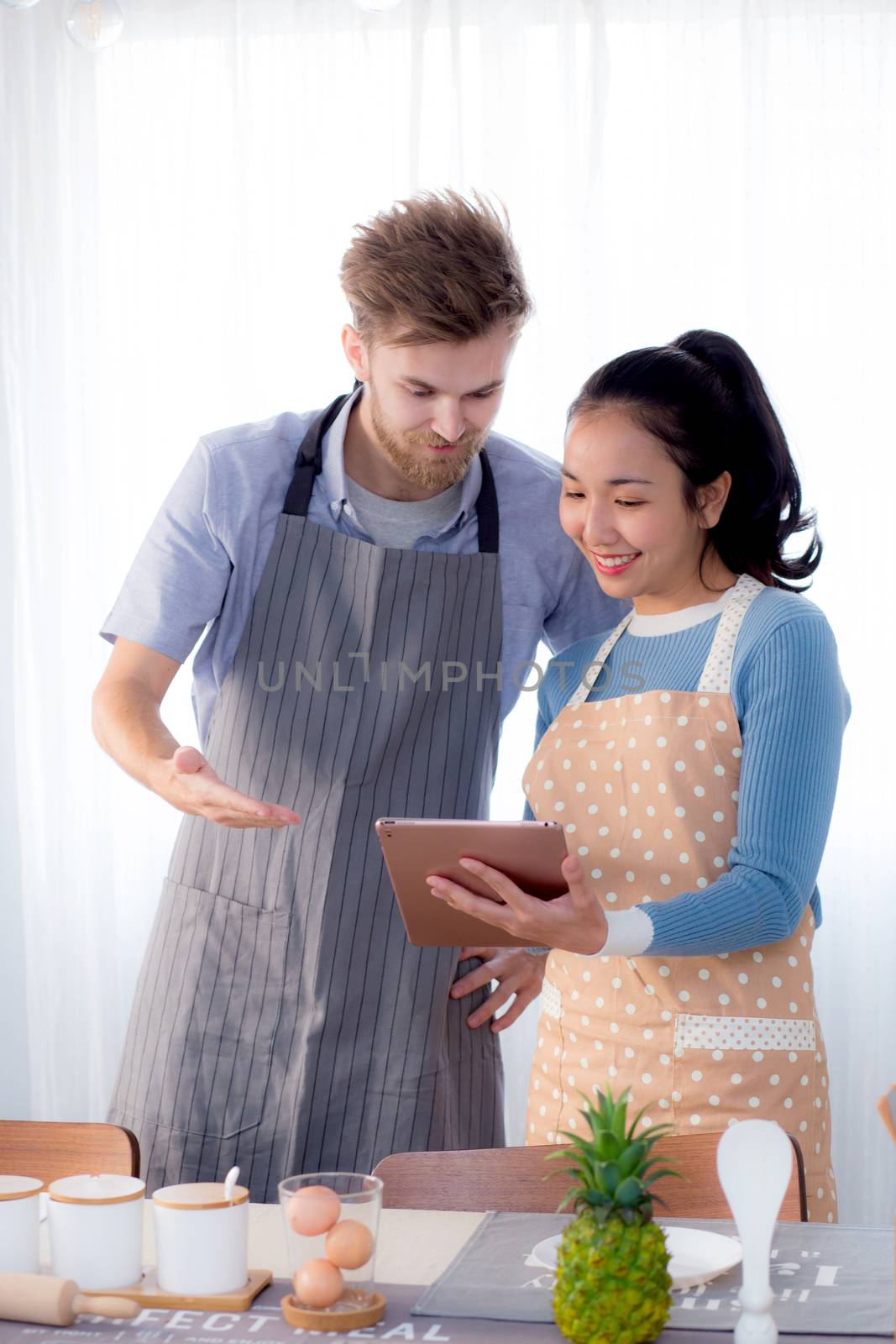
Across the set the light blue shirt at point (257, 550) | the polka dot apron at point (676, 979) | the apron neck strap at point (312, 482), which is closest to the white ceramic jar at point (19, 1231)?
the polka dot apron at point (676, 979)

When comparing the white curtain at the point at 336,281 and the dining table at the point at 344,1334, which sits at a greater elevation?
the white curtain at the point at 336,281

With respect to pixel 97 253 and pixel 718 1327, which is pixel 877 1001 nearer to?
pixel 718 1327

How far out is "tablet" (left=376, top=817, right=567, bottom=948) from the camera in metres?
1.33

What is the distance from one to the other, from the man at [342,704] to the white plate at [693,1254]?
56 centimetres

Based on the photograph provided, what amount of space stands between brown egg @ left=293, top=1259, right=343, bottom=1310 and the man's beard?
994mm

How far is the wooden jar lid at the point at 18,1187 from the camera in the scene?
1.06 metres

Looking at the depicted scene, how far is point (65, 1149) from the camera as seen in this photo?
145 centimetres

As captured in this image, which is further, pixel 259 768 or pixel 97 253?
pixel 97 253

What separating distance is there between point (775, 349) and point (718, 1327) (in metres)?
2.38

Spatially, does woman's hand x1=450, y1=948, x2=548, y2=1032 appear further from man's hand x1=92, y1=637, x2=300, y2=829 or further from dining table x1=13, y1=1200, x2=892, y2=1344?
dining table x1=13, y1=1200, x2=892, y2=1344

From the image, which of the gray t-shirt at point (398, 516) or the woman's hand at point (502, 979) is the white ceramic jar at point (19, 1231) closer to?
the woman's hand at point (502, 979)

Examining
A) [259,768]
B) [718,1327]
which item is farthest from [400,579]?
[718,1327]

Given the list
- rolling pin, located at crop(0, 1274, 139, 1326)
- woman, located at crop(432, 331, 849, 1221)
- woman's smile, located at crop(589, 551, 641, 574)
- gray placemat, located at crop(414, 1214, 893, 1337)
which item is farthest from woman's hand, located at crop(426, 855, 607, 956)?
rolling pin, located at crop(0, 1274, 139, 1326)

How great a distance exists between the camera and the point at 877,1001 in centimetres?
298
